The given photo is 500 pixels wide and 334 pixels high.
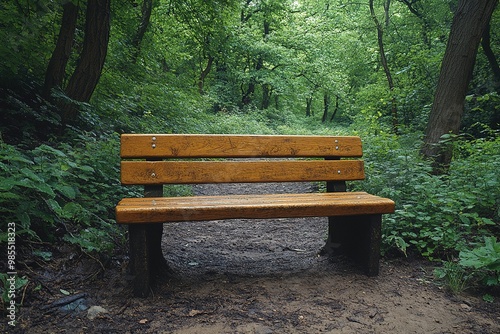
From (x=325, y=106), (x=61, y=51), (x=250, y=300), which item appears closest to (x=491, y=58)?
(x=250, y=300)

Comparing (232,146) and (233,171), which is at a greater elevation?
(232,146)

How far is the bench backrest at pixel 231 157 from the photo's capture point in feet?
8.78

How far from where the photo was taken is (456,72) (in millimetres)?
4945

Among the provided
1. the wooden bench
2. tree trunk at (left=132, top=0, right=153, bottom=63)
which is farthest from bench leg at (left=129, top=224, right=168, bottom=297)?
tree trunk at (left=132, top=0, right=153, bottom=63)

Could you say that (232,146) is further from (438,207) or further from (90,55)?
(90,55)

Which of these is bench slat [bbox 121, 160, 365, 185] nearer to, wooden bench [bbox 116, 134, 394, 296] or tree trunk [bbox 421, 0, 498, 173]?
wooden bench [bbox 116, 134, 394, 296]

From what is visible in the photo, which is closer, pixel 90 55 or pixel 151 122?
pixel 90 55

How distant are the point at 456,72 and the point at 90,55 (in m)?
5.03

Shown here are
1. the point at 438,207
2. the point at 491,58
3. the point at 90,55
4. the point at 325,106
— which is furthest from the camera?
the point at 325,106

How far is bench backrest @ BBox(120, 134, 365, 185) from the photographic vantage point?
2676mm

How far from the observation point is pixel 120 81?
7.02m

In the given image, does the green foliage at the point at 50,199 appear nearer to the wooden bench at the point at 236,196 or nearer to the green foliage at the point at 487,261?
the wooden bench at the point at 236,196

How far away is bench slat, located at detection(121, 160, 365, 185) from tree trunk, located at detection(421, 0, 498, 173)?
97.1 inches

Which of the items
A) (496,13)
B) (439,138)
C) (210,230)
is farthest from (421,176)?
(496,13)
